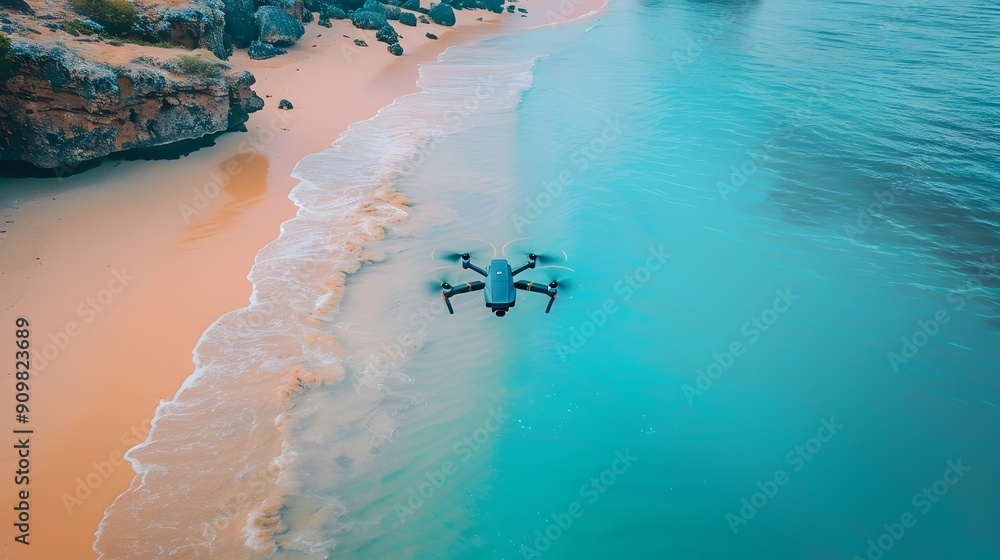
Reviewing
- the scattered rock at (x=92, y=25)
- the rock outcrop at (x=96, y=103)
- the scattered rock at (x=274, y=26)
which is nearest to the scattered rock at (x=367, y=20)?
the scattered rock at (x=274, y=26)

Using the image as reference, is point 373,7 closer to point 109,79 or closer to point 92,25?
point 92,25

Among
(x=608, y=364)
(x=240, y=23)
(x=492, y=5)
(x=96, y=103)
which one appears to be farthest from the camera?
(x=492, y=5)

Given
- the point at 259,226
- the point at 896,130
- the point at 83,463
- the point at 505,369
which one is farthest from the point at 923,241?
the point at 83,463

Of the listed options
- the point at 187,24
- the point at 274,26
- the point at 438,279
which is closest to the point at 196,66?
the point at 187,24

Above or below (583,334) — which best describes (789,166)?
Result: above

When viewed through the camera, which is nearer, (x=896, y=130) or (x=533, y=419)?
(x=533, y=419)

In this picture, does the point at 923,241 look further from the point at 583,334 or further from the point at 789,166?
the point at 583,334
